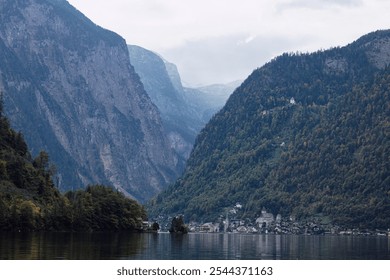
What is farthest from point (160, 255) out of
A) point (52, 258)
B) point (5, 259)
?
point (5, 259)

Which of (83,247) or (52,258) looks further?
(83,247)
